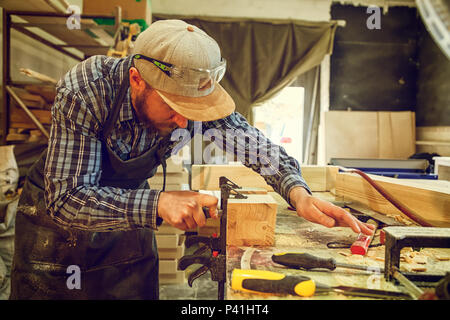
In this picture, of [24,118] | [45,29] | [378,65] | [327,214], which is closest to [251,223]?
[327,214]

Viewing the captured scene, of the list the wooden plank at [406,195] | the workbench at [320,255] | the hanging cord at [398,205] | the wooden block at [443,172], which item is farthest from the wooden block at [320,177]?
the wooden block at [443,172]

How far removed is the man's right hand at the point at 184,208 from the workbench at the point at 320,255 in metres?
0.16

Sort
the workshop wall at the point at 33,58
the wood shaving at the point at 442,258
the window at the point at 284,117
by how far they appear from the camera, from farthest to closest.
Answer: the window at the point at 284,117, the workshop wall at the point at 33,58, the wood shaving at the point at 442,258

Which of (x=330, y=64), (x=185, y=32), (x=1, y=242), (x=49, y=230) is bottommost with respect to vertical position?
(x=1, y=242)

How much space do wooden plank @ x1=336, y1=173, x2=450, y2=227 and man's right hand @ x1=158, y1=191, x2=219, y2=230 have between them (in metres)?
0.88

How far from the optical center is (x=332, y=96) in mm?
5461

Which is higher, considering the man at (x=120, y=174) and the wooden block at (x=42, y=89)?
the wooden block at (x=42, y=89)

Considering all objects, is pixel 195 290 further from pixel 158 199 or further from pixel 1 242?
pixel 158 199

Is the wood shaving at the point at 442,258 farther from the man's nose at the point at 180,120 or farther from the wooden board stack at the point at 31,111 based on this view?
the wooden board stack at the point at 31,111

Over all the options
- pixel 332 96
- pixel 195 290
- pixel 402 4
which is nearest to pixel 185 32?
pixel 195 290

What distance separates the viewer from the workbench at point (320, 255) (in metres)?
0.80

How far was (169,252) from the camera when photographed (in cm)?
325

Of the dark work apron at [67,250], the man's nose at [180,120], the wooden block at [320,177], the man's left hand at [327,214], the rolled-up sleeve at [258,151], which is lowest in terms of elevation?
the dark work apron at [67,250]

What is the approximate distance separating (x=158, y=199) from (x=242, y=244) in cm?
35
